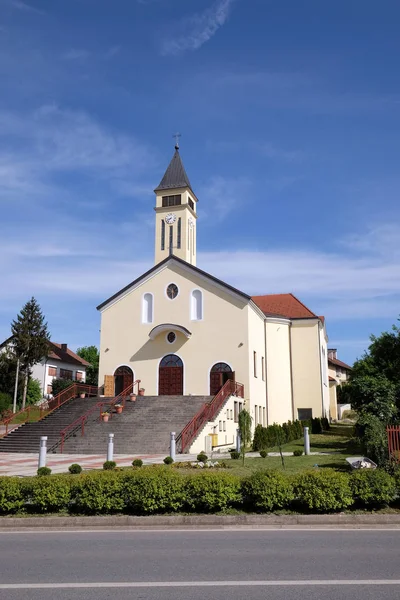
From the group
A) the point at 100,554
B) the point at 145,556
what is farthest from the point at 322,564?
the point at 100,554

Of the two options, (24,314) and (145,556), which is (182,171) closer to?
(24,314)

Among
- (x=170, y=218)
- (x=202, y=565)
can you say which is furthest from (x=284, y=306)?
(x=202, y=565)

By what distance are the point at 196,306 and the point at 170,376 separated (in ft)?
15.7

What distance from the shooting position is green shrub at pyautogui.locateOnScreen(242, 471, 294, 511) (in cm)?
995

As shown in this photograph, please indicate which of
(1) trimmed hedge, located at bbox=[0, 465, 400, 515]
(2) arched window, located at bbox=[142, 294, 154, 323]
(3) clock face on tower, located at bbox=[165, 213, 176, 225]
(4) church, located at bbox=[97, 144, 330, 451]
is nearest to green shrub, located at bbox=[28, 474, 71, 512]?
(1) trimmed hedge, located at bbox=[0, 465, 400, 515]

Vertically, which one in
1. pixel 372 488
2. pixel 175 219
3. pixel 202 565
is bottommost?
pixel 202 565

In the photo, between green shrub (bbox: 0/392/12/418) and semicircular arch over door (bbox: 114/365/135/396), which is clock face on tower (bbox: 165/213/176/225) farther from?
green shrub (bbox: 0/392/12/418)

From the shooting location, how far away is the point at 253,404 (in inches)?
1304

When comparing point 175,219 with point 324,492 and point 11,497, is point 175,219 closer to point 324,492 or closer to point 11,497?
point 11,497

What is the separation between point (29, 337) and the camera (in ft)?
162

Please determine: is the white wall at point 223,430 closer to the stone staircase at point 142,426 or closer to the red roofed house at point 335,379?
the stone staircase at point 142,426

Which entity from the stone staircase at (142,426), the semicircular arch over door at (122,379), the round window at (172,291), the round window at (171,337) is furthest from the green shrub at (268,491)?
the round window at (172,291)

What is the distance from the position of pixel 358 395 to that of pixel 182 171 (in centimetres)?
2541

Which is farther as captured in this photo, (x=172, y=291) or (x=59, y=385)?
(x=59, y=385)
